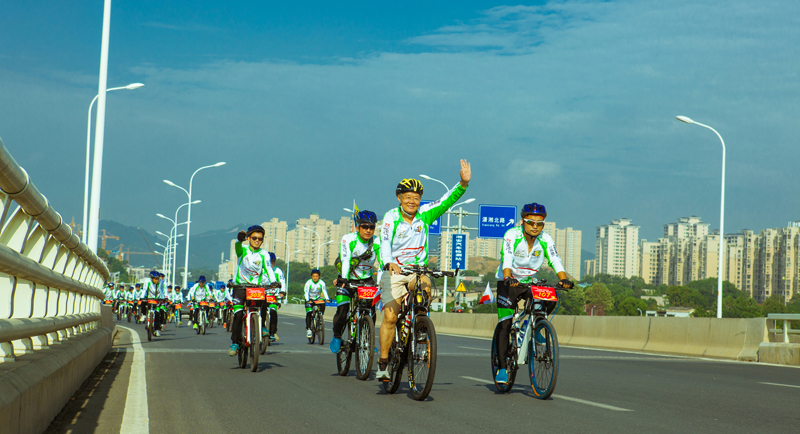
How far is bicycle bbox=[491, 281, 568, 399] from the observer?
7492mm

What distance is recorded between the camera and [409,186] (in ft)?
25.9

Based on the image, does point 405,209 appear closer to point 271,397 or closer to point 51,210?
point 271,397

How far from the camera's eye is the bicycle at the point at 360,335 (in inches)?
368

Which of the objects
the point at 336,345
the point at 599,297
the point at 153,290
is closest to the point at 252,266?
the point at 336,345

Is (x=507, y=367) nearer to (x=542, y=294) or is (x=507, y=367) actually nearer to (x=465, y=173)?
(x=542, y=294)

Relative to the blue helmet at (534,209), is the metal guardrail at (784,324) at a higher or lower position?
lower

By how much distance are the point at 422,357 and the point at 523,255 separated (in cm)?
170

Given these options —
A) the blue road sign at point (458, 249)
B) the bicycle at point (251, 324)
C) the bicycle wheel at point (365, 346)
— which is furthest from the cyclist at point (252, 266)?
the blue road sign at point (458, 249)

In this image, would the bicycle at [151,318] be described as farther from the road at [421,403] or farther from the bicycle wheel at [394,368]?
the bicycle wheel at [394,368]

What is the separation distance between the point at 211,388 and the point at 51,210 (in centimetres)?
342

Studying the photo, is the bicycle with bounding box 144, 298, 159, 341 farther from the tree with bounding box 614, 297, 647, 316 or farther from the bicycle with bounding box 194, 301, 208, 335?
the tree with bounding box 614, 297, 647, 316

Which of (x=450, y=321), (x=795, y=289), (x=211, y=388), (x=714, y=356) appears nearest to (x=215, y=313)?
(x=450, y=321)

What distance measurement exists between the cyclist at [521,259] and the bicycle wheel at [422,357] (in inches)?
41.2

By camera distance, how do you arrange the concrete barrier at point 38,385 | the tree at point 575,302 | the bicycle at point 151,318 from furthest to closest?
the tree at point 575,302, the bicycle at point 151,318, the concrete barrier at point 38,385
